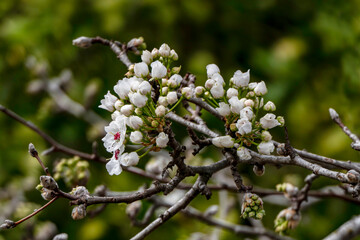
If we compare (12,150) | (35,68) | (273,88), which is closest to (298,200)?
(273,88)

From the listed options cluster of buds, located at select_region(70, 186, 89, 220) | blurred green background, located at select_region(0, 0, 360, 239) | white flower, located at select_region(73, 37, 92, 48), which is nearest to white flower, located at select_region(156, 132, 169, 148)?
cluster of buds, located at select_region(70, 186, 89, 220)

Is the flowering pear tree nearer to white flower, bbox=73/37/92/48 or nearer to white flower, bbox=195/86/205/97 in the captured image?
white flower, bbox=195/86/205/97

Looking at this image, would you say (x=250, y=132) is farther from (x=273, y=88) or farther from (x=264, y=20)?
(x=264, y=20)

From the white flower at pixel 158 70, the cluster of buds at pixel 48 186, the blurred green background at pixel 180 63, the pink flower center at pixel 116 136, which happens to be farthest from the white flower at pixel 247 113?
the blurred green background at pixel 180 63

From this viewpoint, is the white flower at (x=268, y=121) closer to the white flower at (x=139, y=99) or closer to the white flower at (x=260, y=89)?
the white flower at (x=260, y=89)

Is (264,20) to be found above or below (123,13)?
below

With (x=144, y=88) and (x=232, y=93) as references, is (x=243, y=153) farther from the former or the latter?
(x=144, y=88)
